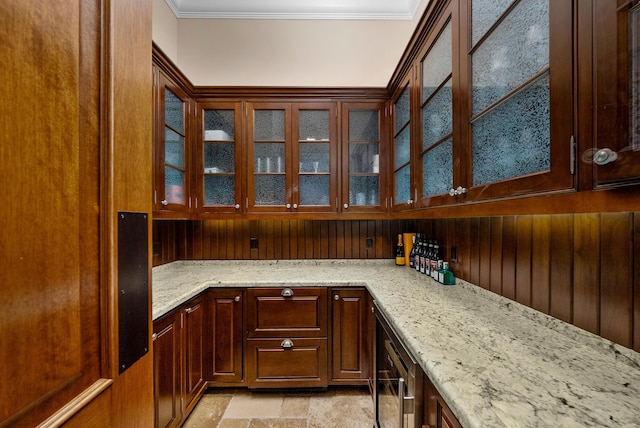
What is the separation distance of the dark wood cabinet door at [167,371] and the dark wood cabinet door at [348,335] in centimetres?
105

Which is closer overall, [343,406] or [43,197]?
[43,197]

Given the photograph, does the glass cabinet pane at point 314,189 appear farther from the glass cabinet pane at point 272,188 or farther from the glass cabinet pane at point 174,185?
the glass cabinet pane at point 174,185

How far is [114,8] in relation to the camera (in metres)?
0.53

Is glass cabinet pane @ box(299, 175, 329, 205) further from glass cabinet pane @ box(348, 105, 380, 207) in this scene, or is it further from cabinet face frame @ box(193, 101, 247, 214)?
cabinet face frame @ box(193, 101, 247, 214)

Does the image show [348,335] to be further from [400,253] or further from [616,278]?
[616,278]

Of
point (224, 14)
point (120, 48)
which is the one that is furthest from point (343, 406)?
point (224, 14)

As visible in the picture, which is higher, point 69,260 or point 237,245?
point 69,260

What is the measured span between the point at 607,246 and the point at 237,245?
8.19 feet

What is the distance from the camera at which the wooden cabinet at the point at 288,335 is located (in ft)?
6.78

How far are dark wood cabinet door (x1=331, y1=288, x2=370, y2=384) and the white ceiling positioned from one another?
254 cm

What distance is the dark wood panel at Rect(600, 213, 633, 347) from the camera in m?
0.87

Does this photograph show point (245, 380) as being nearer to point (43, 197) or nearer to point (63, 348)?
point (63, 348)

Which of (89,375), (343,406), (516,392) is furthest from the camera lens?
(343,406)

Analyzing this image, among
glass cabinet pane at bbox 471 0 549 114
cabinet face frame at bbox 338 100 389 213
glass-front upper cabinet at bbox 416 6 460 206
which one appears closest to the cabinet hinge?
glass cabinet pane at bbox 471 0 549 114
